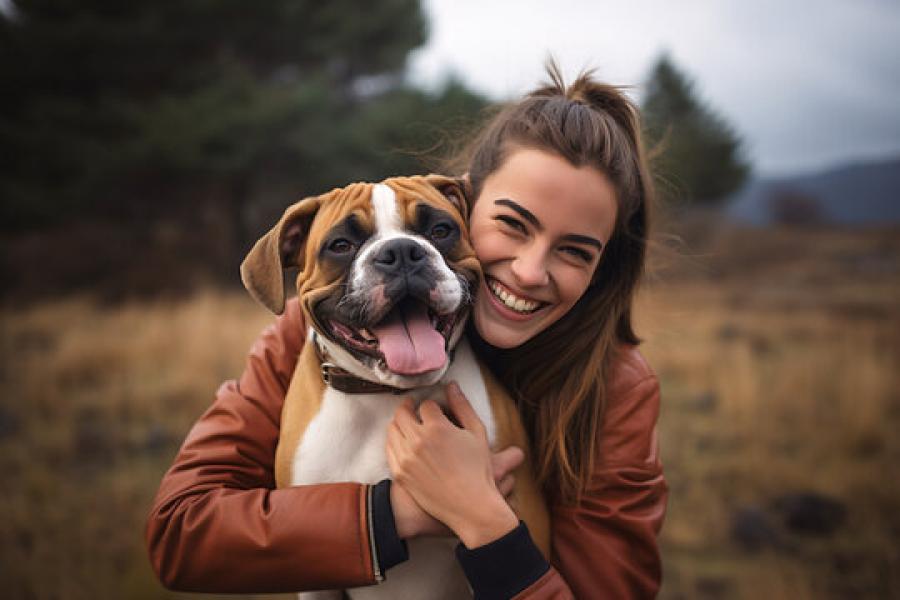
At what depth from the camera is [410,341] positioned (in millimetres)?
1921

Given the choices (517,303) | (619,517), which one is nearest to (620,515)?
(619,517)

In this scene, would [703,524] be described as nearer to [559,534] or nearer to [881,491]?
[881,491]

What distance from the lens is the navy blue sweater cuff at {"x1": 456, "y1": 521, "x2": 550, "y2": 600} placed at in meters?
1.80

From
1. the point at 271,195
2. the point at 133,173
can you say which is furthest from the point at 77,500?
the point at 271,195

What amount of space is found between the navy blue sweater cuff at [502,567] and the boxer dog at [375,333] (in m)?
0.22

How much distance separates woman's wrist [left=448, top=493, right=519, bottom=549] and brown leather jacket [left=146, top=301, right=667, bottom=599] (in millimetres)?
178

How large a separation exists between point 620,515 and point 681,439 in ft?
14.4

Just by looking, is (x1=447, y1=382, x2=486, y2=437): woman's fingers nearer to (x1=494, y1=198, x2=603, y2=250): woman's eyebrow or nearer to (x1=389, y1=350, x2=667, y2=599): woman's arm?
(x1=389, y1=350, x2=667, y2=599): woman's arm

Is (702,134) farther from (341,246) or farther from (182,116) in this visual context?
(341,246)

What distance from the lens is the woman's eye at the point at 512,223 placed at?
2.12 meters

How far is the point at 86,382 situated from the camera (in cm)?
727

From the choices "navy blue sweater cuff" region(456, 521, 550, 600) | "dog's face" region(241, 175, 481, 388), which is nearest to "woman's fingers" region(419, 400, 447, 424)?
"dog's face" region(241, 175, 481, 388)

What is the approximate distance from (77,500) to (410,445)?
4.14 metres

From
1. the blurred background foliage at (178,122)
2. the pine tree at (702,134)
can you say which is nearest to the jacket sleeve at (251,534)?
the blurred background foliage at (178,122)
